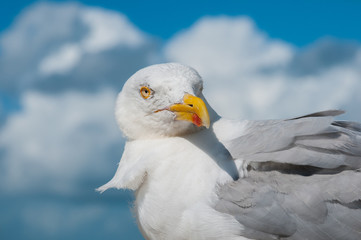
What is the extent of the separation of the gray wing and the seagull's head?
21.4 inches

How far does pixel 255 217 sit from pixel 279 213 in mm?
216

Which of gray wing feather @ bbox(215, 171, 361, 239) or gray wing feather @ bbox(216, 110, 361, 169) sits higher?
gray wing feather @ bbox(216, 110, 361, 169)

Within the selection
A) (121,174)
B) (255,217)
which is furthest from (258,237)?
(121,174)

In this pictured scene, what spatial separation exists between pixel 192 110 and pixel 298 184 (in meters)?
1.19

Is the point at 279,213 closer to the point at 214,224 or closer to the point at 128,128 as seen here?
the point at 214,224

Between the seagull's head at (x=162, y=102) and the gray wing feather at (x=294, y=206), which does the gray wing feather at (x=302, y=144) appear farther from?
the seagull's head at (x=162, y=102)

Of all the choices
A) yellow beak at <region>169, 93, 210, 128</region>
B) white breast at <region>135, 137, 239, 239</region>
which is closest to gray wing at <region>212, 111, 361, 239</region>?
white breast at <region>135, 137, 239, 239</region>

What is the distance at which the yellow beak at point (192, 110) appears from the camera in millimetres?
4969

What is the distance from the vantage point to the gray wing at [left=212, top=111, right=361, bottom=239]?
491 centimetres

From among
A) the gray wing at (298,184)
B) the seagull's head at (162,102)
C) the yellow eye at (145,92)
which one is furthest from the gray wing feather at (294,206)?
the yellow eye at (145,92)

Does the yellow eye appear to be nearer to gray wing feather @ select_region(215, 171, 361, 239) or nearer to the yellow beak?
the yellow beak

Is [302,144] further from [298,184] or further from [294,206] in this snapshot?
[294,206]

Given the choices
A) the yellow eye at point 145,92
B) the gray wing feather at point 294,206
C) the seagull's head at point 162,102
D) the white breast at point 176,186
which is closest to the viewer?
the gray wing feather at point 294,206

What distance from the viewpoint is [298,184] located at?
507cm
